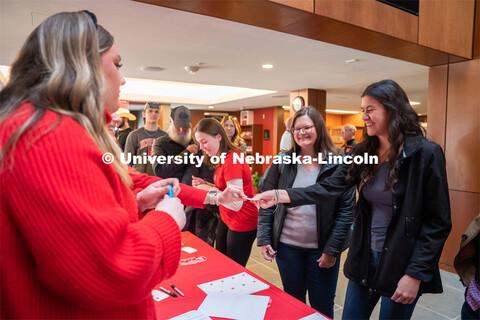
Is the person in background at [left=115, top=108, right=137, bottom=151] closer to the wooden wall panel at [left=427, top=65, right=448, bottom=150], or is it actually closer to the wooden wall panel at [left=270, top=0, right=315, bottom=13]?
the wooden wall panel at [left=270, top=0, right=315, bottom=13]

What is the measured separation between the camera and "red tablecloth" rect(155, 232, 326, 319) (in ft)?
4.16

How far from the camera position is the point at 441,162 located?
1.54 meters

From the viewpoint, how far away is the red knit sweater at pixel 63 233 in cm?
53

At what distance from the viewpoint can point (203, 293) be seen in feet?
4.67

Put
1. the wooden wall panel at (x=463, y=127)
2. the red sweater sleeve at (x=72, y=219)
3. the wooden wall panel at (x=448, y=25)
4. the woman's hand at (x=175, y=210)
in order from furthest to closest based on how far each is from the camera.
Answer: the wooden wall panel at (x=463, y=127)
the wooden wall panel at (x=448, y=25)
the woman's hand at (x=175, y=210)
the red sweater sleeve at (x=72, y=219)

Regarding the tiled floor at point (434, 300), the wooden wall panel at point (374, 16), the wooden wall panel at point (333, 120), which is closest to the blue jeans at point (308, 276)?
the tiled floor at point (434, 300)

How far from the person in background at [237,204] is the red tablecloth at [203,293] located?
58 centimetres

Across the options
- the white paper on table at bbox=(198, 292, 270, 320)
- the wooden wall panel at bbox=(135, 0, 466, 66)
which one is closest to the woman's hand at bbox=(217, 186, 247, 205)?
the white paper on table at bbox=(198, 292, 270, 320)

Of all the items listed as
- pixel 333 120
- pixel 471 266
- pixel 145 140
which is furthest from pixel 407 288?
pixel 333 120

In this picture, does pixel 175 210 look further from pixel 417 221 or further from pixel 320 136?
pixel 320 136

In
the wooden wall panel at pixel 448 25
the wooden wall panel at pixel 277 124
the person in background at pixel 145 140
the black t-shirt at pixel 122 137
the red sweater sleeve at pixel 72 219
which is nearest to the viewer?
the red sweater sleeve at pixel 72 219

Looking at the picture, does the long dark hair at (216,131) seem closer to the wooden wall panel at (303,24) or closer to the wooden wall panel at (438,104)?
the wooden wall panel at (303,24)

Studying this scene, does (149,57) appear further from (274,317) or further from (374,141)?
(274,317)

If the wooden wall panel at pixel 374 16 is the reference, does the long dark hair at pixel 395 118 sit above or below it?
below
